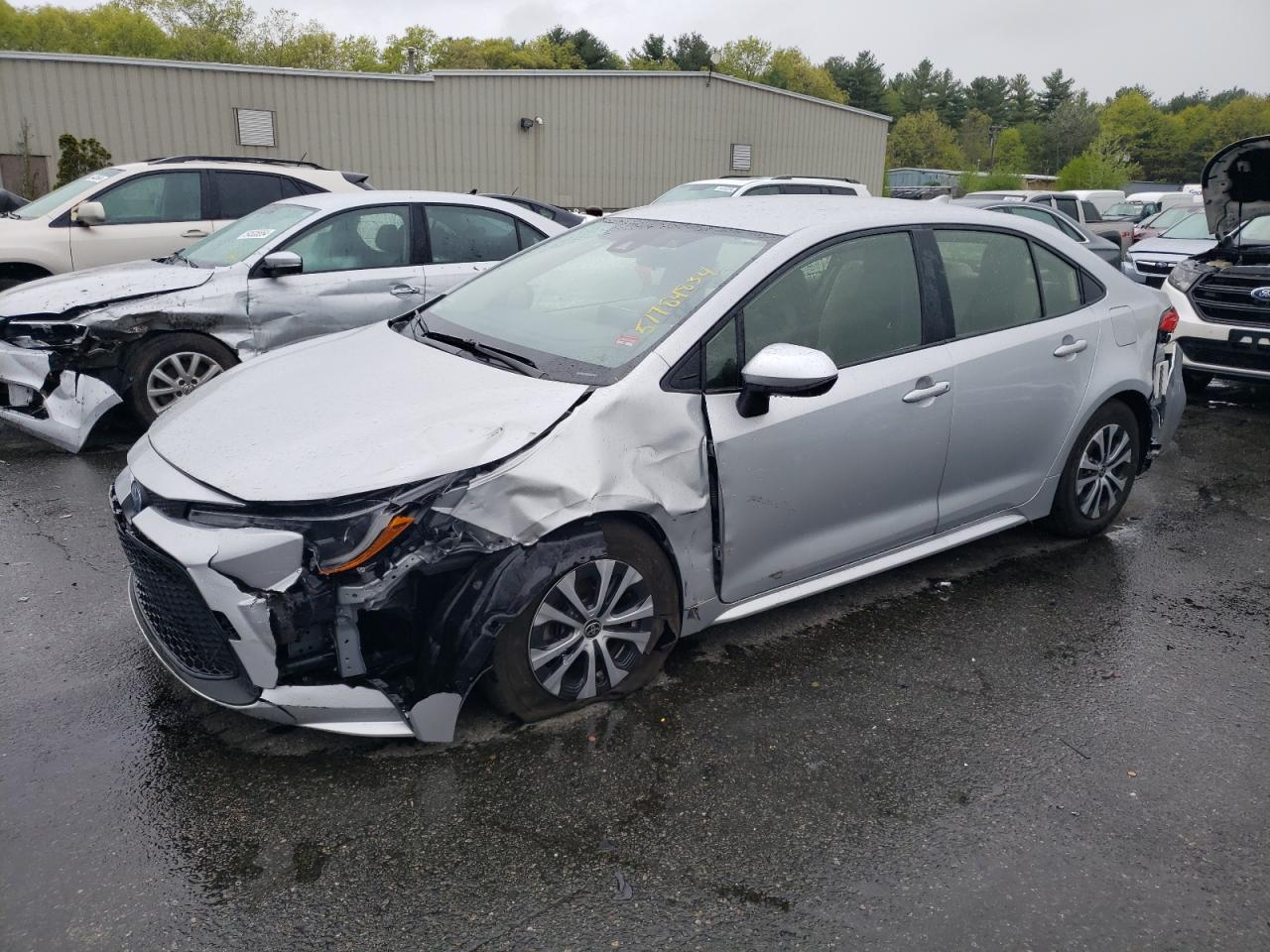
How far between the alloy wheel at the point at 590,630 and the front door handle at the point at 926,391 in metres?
1.38

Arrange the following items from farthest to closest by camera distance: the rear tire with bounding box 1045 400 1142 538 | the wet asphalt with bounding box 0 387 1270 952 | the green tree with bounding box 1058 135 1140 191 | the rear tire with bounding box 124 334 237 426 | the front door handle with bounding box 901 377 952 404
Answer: the green tree with bounding box 1058 135 1140 191, the rear tire with bounding box 124 334 237 426, the rear tire with bounding box 1045 400 1142 538, the front door handle with bounding box 901 377 952 404, the wet asphalt with bounding box 0 387 1270 952

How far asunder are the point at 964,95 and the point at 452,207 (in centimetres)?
13364

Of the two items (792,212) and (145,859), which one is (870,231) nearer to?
(792,212)

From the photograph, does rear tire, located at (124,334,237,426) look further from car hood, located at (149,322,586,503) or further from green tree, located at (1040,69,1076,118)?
green tree, located at (1040,69,1076,118)

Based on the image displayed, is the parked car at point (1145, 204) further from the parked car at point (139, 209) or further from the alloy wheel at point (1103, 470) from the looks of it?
the alloy wheel at point (1103, 470)

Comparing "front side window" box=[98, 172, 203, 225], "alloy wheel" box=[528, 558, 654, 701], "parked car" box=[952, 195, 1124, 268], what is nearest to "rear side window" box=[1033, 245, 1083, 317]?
"alloy wheel" box=[528, 558, 654, 701]

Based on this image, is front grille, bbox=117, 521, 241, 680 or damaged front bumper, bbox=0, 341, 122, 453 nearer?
Answer: front grille, bbox=117, 521, 241, 680

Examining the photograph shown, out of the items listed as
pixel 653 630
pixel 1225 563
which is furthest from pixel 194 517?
pixel 1225 563

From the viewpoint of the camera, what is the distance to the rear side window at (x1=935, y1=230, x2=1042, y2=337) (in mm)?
4156

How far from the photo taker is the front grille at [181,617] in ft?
9.21

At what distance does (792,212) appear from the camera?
4.04 m

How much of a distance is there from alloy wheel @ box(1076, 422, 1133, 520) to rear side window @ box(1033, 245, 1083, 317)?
0.64m

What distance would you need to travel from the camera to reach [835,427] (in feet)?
11.8

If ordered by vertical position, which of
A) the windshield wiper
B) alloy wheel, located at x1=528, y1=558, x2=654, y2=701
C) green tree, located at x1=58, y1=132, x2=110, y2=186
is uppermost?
green tree, located at x1=58, y1=132, x2=110, y2=186
